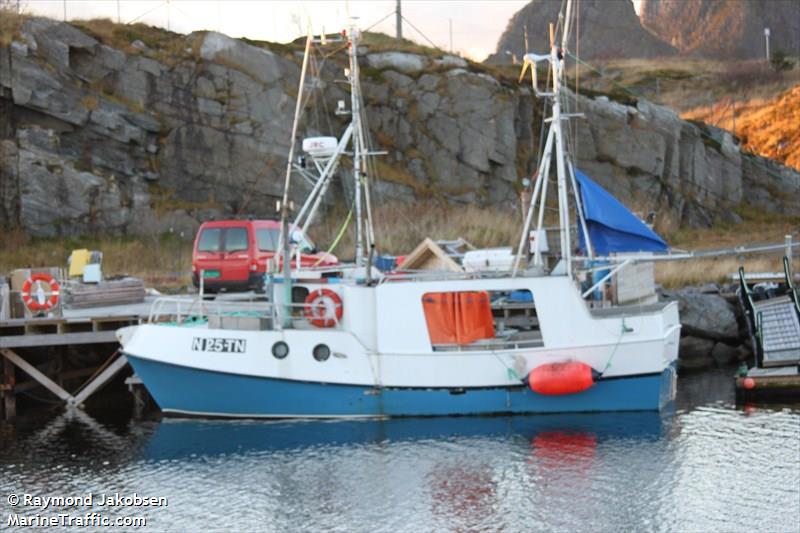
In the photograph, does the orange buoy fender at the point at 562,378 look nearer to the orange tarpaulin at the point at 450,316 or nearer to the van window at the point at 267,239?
the orange tarpaulin at the point at 450,316

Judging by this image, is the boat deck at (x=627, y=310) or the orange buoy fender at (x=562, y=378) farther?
the boat deck at (x=627, y=310)

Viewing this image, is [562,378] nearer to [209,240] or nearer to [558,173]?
[558,173]

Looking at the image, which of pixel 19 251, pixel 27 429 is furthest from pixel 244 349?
pixel 19 251

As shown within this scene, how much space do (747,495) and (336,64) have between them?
1313 inches

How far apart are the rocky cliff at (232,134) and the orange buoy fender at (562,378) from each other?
22415 millimetres

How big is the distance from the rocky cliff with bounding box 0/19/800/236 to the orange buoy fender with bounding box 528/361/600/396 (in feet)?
73.5

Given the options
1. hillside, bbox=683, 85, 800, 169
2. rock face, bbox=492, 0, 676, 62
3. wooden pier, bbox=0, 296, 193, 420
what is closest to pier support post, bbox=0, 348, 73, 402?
wooden pier, bbox=0, 296, 193, 420

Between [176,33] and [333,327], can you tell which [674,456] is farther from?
[176,33]

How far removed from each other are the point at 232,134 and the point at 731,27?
7340 cm

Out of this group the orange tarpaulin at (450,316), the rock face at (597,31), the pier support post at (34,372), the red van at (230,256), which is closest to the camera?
the orange tarpaulin at (450,316)

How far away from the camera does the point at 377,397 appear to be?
860 inches

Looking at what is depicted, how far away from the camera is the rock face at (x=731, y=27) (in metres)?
99.7

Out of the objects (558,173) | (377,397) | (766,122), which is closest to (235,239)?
(377,397)

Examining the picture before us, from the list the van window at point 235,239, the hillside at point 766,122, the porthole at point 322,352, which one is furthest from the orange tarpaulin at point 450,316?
the hillside at point 766,122
